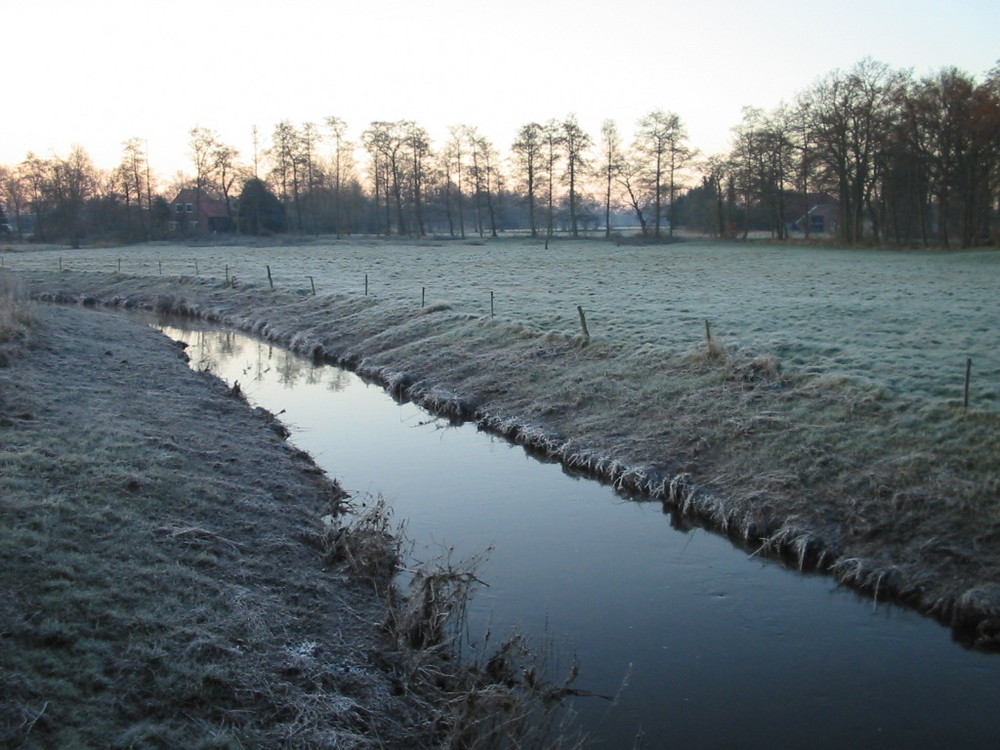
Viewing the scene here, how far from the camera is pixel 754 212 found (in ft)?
246

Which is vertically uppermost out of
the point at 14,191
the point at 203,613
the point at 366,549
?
the point at 14,191

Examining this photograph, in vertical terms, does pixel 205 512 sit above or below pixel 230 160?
below

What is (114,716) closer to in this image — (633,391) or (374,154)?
(633,391)

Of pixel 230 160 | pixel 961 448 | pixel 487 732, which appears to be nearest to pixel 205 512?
pixel 487 732

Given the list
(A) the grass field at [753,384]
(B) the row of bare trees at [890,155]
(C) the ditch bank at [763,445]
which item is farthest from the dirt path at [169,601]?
(B) the row of bare trees at [890,155]

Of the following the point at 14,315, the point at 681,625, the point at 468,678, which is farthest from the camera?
the point at 14,315

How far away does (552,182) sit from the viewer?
8131 cm

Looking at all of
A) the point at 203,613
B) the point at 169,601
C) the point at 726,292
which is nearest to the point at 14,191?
the point at 726,292

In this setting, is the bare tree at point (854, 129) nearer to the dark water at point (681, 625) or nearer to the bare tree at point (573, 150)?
the bare tree at point (573, 150)

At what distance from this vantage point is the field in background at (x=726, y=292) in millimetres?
16328

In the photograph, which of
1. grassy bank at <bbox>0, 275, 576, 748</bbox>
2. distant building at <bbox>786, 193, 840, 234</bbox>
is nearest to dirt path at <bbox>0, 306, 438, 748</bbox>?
grassy bank at <bbox>0, 275, 576, 748</bbox>

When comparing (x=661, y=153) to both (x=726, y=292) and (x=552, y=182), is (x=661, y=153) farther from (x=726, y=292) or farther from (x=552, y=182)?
(x=726, y=292)

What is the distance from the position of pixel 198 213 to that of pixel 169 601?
88807 mm

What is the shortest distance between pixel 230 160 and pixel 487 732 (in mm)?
86206
